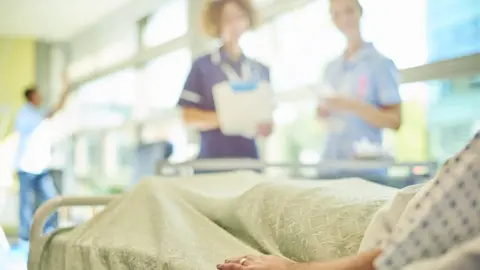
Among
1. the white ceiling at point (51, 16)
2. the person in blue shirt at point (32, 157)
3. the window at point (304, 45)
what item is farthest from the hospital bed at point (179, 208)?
the white ceiling at point (51, 16)

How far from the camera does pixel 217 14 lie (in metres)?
2.55

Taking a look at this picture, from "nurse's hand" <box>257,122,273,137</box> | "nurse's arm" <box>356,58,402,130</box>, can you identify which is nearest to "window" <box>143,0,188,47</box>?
"nurse's hand" <box>257,122,273,137</box>

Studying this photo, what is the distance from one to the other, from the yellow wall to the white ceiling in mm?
68

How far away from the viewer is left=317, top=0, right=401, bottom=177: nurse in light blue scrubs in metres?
2.09

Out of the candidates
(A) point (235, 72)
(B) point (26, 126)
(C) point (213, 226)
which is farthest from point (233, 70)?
(B) point (26, 126)

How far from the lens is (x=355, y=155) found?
7.02 ft

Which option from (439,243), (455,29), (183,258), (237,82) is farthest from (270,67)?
(439,243)

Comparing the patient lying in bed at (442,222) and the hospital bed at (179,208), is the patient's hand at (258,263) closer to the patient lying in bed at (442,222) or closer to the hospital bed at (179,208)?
the hospital bed at (179,208)

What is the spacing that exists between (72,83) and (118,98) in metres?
0.29

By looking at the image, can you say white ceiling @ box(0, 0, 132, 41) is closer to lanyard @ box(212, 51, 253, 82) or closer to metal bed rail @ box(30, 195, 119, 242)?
lanyard @ box(212, 51, 253, 82)

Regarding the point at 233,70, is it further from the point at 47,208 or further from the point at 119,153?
the point at 119,153

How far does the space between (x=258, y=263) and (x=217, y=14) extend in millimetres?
1687

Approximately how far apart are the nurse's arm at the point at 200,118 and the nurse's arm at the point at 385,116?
0.63 metres

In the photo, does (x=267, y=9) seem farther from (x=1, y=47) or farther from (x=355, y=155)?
(x=1, y=47)
